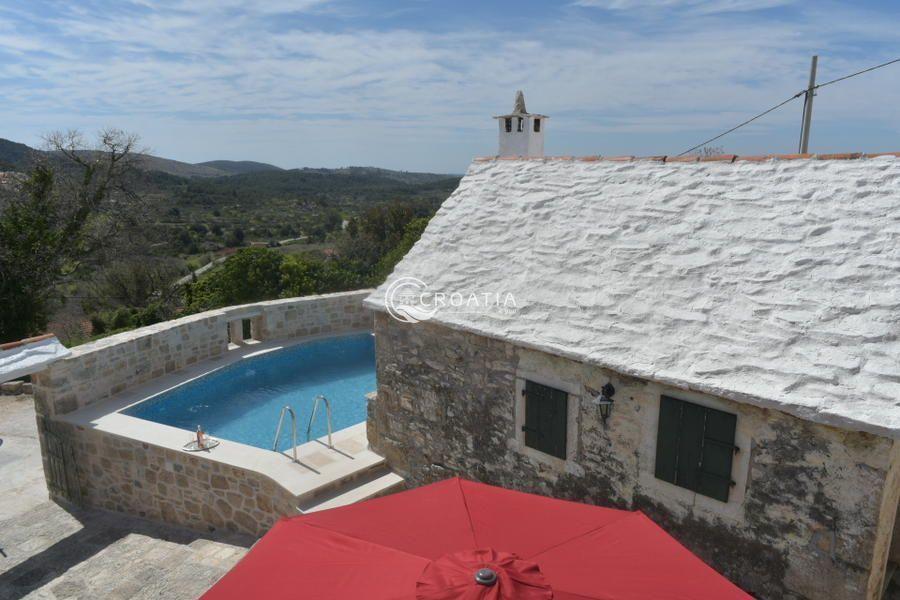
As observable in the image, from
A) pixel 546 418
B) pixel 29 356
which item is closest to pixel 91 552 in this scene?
pixel 29 356

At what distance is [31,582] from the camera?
8.44 metres

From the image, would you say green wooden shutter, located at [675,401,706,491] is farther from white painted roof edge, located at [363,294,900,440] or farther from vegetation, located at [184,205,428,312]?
vegetation, located at [184,205,428,312]

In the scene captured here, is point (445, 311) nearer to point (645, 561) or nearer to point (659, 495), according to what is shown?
point (659, 495)

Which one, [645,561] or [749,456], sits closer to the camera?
[645,561]

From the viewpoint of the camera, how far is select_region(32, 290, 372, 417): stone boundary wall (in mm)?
10844

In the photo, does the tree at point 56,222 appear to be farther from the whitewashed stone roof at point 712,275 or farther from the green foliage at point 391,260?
the whitewashed stone roof at point 712,275

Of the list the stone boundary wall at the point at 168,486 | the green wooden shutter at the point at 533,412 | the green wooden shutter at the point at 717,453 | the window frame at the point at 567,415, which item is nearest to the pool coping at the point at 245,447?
the stone boundary wall at the point at 168,486

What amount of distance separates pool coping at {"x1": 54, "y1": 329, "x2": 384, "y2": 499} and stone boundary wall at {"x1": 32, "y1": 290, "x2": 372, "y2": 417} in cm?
30

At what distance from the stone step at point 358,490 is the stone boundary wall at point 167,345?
19.2ft

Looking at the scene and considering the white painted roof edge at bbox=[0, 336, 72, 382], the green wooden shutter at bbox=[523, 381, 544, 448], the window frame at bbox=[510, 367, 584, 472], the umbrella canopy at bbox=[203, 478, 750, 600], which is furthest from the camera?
the white painted roof edge at bbox=[0, 336, 72, 382]

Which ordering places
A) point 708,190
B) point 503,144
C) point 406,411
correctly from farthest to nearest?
1. point 503,144
2. point 406,411
3. point 708,190

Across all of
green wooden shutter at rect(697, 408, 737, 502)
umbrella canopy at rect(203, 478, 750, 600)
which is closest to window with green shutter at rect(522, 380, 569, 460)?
green wooden shutter at rect(697, 408, 737, 502)

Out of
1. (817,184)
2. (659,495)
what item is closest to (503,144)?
(817,184)

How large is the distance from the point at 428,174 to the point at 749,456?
17301cm
